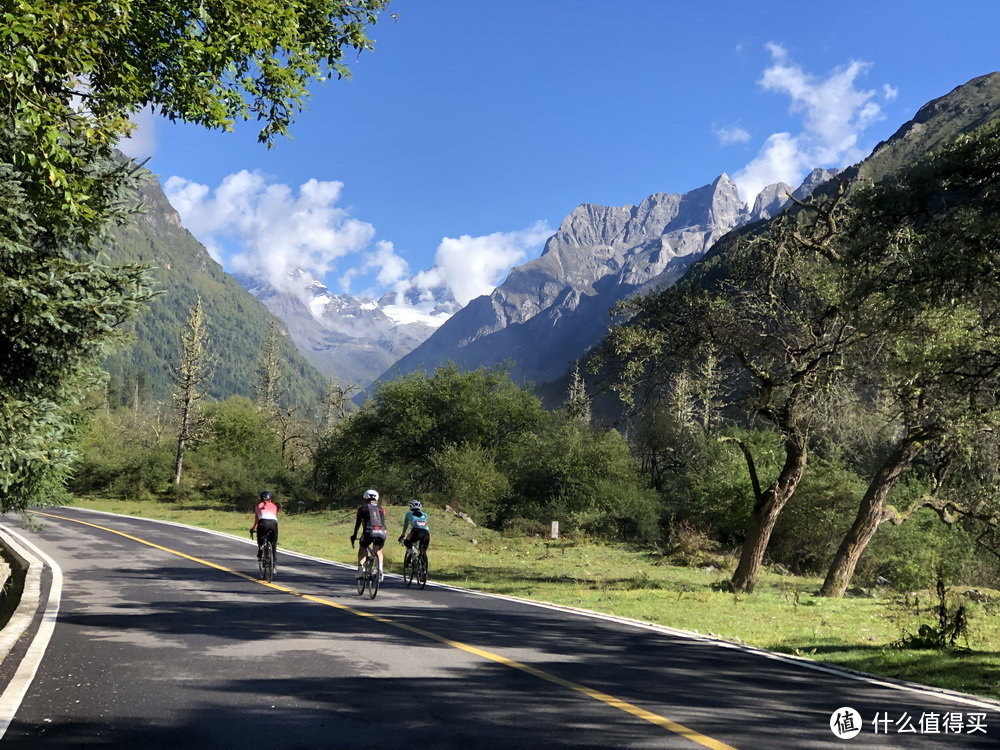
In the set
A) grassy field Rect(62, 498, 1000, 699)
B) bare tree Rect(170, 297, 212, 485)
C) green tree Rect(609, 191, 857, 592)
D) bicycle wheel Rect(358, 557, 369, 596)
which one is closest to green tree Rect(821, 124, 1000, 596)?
green tree Rect(609, 191, 857, 592)

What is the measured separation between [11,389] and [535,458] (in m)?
34.4

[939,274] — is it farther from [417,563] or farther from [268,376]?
[268,376]

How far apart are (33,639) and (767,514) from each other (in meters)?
15.1

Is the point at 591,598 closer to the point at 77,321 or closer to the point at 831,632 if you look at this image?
the point at 831,632

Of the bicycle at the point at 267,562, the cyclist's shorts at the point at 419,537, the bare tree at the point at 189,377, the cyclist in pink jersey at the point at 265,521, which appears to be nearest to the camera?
the cyclist's shorts at the point at 419,537

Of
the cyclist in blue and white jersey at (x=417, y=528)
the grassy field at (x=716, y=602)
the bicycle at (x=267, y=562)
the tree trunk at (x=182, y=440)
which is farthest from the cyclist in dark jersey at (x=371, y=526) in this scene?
the tree trunk at (x=182, y=440)

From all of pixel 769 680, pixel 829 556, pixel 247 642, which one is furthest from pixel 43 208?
pixel 829 556

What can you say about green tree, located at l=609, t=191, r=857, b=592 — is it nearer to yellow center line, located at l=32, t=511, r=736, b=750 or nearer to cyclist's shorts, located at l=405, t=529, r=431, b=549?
cyclist's shorts, located at l=405, t=529, r=431, b=549

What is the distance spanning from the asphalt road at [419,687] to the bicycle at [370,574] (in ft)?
4.61

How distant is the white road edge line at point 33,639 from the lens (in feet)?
20.4

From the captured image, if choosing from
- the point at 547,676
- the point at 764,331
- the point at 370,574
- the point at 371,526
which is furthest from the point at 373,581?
the point at 764,331

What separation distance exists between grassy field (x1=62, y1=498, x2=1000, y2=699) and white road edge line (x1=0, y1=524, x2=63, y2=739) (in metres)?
8.41

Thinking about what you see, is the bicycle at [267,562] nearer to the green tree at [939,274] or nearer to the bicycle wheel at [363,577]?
the bicycle wheel at [363,577]

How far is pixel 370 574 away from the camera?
1408 centimetres
